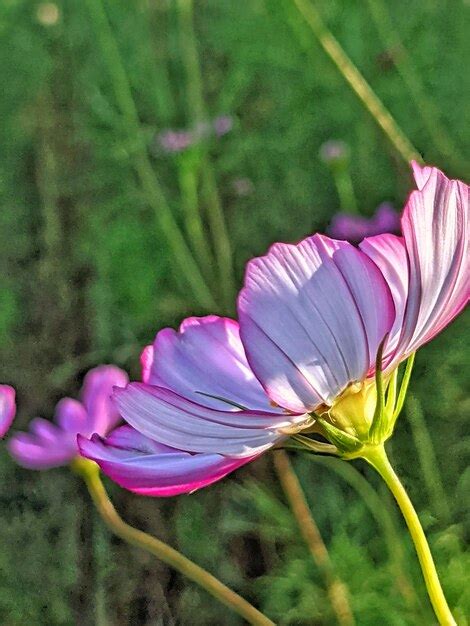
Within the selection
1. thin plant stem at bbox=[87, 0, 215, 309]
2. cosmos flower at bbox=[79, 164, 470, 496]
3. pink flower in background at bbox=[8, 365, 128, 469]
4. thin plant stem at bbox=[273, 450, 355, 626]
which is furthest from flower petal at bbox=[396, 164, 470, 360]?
thin plant stem at bbox=[87, 0, 215, 309]

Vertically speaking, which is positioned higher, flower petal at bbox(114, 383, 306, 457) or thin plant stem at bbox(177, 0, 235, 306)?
thin plant stem at bbox(177, 0, 235, 306)

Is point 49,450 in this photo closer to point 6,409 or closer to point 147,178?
point 6,409

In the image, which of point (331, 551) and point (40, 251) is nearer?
point (331, 551)

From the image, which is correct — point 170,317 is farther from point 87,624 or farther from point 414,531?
point 414,531

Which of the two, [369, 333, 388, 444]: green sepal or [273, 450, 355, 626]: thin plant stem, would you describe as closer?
[369, 333, 388, 444]: green sepal

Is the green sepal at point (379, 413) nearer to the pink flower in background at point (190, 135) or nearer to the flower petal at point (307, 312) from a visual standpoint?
the flower petal at point (307, 312)

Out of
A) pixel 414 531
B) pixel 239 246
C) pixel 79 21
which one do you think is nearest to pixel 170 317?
pixel 239 246

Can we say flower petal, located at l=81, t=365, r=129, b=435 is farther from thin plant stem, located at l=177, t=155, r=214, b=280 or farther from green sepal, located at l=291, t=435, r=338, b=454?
thin plant stem, located at l=177, t=155, r=214, b=280
